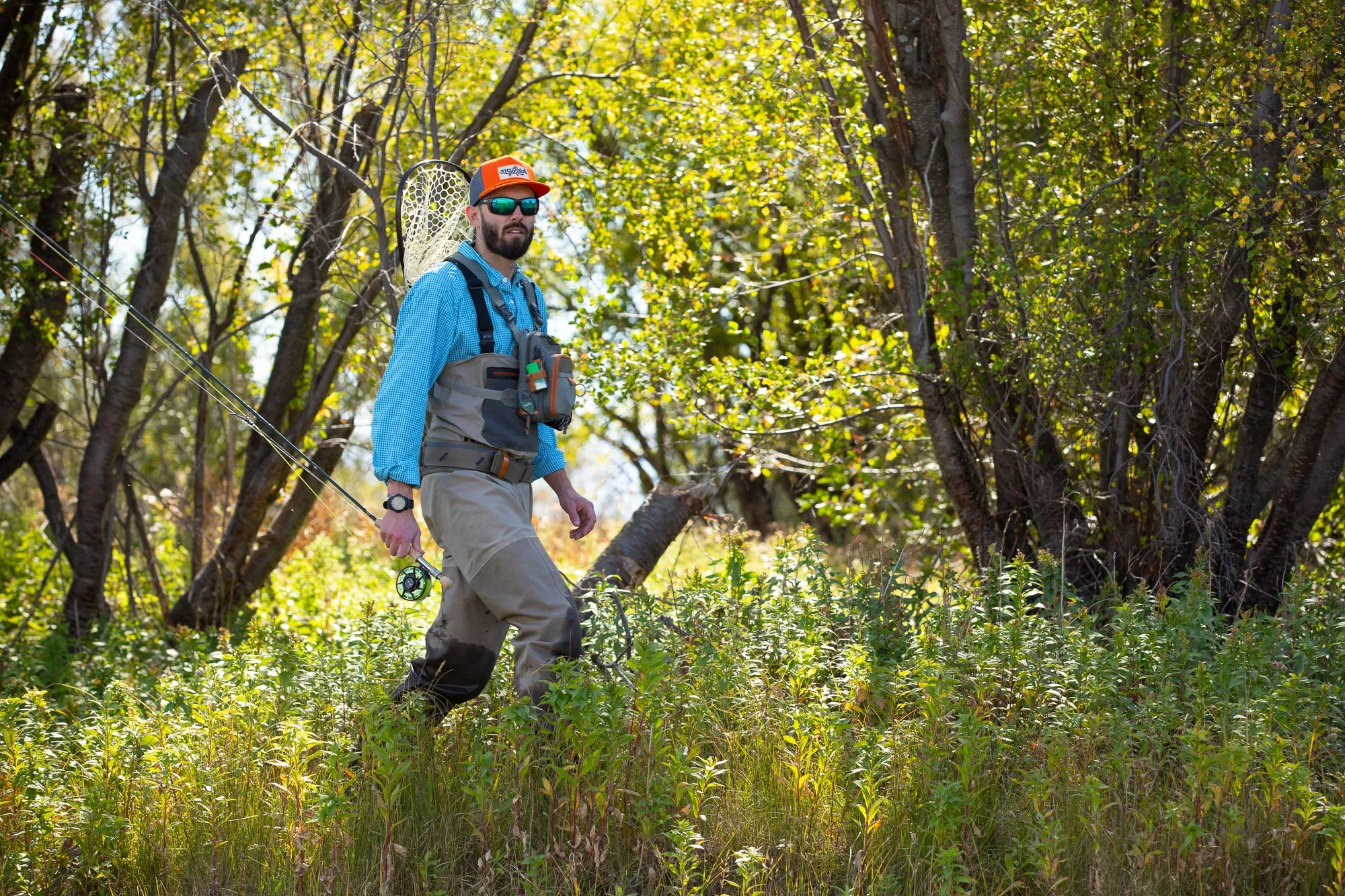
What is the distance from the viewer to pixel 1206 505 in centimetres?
670

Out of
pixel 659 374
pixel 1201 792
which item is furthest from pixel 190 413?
pixel 1201 792

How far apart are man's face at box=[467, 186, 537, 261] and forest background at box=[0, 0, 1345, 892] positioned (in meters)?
1.57

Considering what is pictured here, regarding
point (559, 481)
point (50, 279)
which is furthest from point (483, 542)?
point (50, 279)

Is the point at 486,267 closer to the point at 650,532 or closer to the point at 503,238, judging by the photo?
the point at 503,238

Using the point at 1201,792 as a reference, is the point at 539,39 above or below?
above

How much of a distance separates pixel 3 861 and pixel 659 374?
497cm

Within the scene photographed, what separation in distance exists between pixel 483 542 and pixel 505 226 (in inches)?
44.0

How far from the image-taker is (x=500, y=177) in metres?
4.33

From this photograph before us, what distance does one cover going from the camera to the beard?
4418 mm

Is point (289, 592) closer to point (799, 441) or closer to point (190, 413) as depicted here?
point (799, 441)

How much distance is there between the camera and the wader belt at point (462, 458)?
13.9 ft

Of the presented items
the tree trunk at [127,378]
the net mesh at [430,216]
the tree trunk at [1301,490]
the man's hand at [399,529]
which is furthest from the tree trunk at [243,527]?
the tree trunk at [1301,490]

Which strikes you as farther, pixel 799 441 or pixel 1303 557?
pixel 799 441

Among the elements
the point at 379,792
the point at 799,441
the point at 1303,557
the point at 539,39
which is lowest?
the point at 379,792
